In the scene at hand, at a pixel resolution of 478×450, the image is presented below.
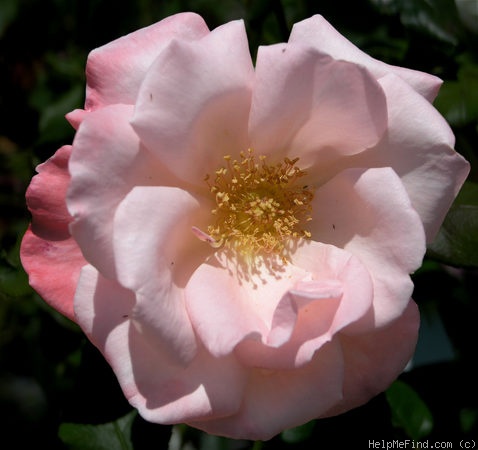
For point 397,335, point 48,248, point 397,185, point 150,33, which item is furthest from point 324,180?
point 48,248

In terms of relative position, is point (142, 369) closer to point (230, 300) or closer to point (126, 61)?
point (230, 300)

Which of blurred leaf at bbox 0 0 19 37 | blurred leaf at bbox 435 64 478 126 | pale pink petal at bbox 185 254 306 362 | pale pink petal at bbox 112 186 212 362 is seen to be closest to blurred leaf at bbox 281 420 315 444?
pale pink petal at bbox 185 254 306 362

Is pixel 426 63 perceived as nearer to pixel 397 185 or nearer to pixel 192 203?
pixel 397 185

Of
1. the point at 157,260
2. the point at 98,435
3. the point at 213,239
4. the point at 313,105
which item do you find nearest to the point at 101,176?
the point at 157,260

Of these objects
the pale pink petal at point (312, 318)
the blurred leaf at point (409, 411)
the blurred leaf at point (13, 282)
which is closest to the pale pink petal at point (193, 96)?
the pale pink petal at point (312, 318)

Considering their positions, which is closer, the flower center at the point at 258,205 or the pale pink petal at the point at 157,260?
the pale pink petal at the point at 157,260

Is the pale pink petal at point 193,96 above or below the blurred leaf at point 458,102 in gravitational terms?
above

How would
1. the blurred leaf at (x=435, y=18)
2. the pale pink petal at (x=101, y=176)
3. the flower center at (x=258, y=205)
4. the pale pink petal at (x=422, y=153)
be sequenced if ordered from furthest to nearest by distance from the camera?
the blurred leaf at (x=435, y=18), the flower center at (x=258, y=205), the pale pink petal at (x=422, y=153), the pale pink petal at (x=101, y=176)

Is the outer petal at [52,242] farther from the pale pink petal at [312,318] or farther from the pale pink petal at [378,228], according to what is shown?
the pale pink petal at [378,228]
